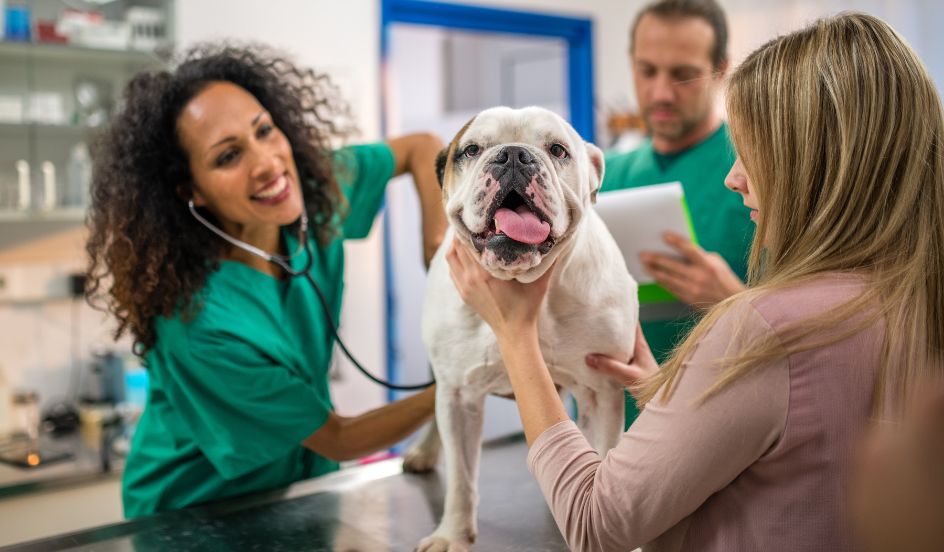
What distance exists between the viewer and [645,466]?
0.76 m

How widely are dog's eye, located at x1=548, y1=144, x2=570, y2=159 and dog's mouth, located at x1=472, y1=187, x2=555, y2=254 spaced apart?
0.09 meters

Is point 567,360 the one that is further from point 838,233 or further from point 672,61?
point 672,61

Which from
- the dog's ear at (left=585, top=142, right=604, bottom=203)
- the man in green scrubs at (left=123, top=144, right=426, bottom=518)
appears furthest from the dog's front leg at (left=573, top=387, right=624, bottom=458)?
the man in green scrubs at (left=123, top=144, right=426, bottom=518)

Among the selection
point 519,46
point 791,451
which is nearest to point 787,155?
point 791,451

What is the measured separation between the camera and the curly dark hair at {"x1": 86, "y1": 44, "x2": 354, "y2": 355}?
4.56 feet

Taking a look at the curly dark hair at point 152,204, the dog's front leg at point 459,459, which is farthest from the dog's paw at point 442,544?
the curly dark hair at point 152,204

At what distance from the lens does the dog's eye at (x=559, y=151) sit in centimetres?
97

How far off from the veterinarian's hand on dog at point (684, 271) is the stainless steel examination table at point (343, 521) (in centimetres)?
39

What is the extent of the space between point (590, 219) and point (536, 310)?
0.56 ft

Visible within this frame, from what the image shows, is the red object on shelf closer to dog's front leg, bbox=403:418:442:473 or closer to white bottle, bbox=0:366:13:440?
white bottle, bbox=0:366:13:440

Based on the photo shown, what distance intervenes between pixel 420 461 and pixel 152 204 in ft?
2.07

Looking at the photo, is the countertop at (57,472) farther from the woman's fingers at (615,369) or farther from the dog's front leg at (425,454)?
the woman's fingers at (615,369)

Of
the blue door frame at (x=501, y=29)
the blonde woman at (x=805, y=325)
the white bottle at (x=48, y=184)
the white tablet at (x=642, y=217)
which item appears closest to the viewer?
the blonde woman at (x=805, y=325)

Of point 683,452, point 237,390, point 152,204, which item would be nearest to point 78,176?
point 152,204
